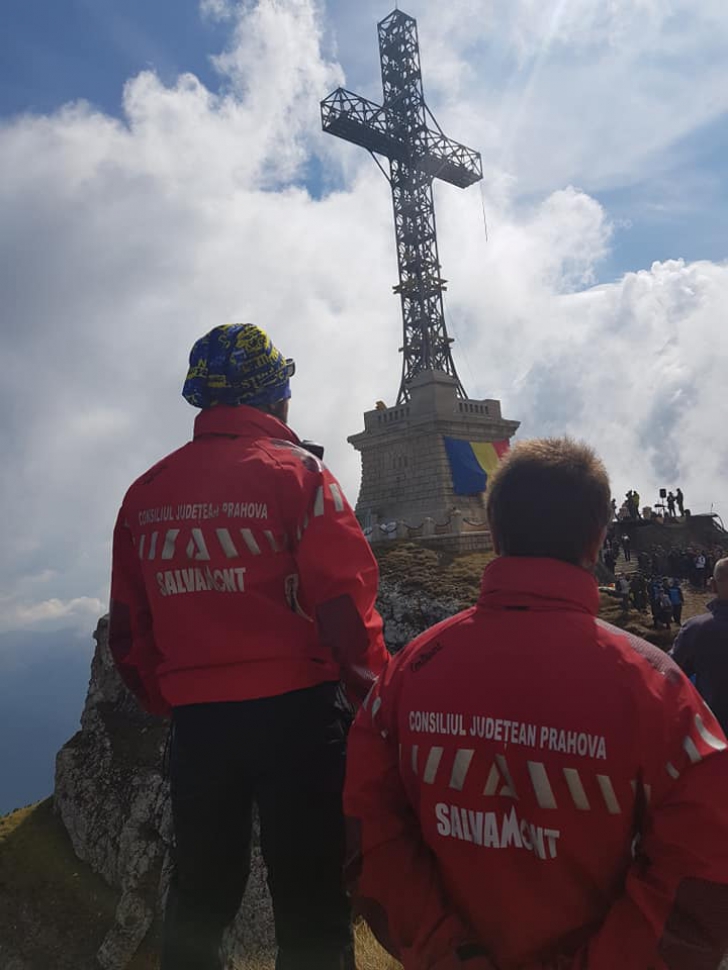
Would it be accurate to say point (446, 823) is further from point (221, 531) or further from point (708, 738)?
point (221, 531)

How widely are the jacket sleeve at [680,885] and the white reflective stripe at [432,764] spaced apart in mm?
580

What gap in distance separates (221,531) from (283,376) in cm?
94

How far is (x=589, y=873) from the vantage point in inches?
74.6

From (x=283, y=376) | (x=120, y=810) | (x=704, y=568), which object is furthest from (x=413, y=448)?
(x=283, y=376)

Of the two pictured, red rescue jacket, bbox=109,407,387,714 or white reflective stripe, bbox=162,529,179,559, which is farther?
white reflective stripe, bbox=162,529,179,559

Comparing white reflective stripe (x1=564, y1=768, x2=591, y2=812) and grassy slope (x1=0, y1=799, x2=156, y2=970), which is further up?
white reflective stripe (x1=564, y1=768, x2=591, y2=812)

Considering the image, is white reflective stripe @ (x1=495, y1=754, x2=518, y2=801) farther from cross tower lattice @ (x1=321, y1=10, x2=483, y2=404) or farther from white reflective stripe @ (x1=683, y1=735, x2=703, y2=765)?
cross tower lattice @ (x1=321, y1=10, x2=483, y2=404)

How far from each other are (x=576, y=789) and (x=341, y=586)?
1.10 meters

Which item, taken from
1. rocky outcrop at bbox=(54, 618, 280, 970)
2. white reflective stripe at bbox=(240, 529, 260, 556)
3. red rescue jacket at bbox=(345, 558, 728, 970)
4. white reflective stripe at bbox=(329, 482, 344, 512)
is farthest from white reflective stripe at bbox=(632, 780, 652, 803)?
rocky outcrop at bbox=(54, 618, 280, 970)

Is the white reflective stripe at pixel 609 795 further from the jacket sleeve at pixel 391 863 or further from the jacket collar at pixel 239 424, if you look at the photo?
the jacket collar at pixel 239 424

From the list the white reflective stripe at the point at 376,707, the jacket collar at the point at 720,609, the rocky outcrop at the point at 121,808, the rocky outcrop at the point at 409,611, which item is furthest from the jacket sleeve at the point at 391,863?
the rocky outcrop at the point at 409,611

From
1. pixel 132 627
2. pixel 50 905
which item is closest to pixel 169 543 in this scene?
pixel 132 627

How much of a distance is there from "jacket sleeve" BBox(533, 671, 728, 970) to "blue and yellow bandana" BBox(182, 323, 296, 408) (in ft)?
7.31

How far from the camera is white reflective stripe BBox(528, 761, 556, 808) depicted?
6.27 ft
